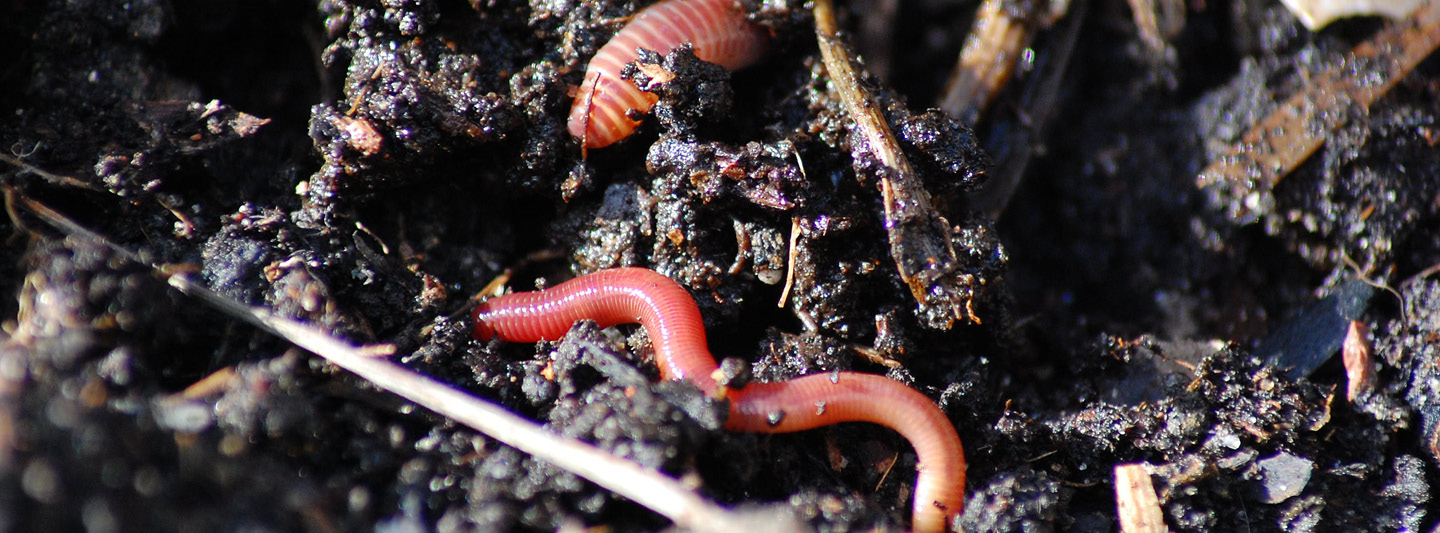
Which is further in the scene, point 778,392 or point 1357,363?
point 1357,363

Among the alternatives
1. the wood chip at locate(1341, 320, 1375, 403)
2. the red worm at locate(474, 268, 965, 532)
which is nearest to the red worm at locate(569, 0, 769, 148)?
the red worm at locate(474, 268, 965, 532)

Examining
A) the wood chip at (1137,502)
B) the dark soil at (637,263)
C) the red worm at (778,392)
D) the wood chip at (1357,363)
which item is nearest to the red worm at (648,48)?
the dark soil at (637,263)

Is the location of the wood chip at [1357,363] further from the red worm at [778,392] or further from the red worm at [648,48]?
the red worm at [648,48]

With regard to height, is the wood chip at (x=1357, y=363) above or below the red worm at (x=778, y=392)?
above

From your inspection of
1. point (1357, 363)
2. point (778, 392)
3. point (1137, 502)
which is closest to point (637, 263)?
point (778, 392)

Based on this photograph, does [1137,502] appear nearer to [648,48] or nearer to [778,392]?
[778,392]

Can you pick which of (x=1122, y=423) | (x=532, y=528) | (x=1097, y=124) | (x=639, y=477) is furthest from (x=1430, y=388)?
(x=532, y=528)

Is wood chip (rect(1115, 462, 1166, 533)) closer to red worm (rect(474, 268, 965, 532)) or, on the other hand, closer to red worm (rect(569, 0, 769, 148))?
red worm (rect(474, 268, 965, 532))
